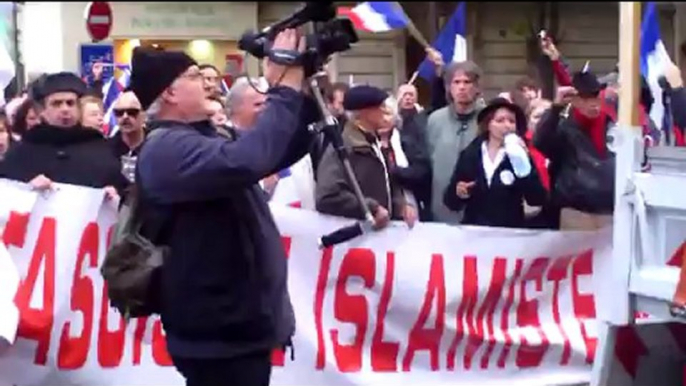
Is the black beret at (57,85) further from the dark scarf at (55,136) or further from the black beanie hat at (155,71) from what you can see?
the black beanie hat at (155,71)

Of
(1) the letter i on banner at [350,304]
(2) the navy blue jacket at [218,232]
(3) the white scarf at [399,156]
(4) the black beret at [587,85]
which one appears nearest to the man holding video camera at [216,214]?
(2) the navy blue jacket at [218,232]

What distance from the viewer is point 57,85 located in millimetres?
7344

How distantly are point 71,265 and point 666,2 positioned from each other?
10.1 feet

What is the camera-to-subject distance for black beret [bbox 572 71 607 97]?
812cm

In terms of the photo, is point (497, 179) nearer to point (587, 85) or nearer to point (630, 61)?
point (587, 85)

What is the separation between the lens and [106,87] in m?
12.2

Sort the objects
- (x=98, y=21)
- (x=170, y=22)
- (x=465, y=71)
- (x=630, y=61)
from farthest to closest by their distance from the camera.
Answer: (x=170, y=22)
(x=98, y=21)
(x=465, y=71)
(x=630, y=61)

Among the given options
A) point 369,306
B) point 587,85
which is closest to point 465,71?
point 587,85

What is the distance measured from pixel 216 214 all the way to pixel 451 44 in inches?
304

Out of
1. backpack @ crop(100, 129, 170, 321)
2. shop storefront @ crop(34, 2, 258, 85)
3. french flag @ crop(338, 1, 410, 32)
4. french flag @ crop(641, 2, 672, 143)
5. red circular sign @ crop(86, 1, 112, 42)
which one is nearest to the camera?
backpack @ crop(100, 129, 170, 321)

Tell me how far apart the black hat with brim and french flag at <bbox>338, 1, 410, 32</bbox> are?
4518 millimetres

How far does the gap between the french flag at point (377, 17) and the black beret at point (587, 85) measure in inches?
177


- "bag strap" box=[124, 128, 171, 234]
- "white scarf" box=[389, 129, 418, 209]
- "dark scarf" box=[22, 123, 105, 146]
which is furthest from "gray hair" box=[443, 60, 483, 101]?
"bag strap" box=[124, 128, 171, 234]

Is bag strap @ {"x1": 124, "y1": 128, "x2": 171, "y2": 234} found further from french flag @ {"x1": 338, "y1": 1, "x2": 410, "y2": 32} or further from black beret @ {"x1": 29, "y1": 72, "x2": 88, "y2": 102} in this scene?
french flag @ {"x1": 338, "y1": 1, "x2": 410, "y2": 32}
